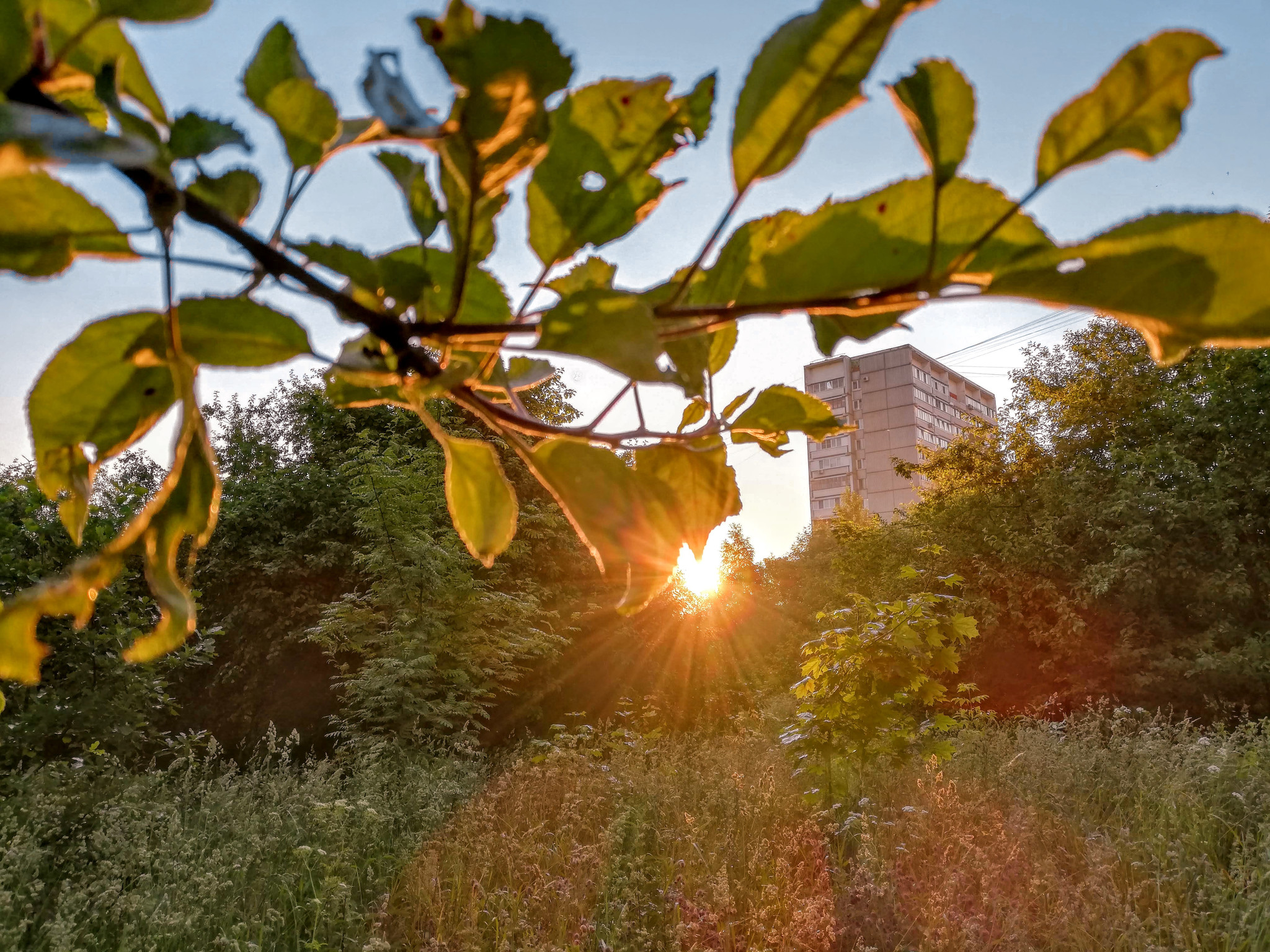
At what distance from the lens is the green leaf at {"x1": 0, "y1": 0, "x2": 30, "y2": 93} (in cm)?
14

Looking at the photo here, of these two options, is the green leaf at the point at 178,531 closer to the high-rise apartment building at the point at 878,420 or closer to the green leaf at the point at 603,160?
the green leaf at the point at 603,160

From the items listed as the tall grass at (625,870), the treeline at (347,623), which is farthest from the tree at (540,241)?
the treeline at (347,623)

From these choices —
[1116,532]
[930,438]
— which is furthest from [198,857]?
[930,438]

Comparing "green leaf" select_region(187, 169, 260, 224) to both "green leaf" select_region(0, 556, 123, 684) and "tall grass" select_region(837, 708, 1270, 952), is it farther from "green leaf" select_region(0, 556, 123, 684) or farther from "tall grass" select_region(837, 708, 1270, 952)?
"tall grass" select_region(837, 708, 1270, 952)

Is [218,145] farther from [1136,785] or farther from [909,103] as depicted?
[1136,785]

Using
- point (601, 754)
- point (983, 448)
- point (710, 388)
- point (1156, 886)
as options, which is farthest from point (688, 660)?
point (710, 388)

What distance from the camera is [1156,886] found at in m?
2.29

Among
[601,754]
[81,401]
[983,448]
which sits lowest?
[601,754]

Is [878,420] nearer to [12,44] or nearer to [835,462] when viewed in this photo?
[835,462]

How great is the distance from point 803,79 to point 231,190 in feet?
0.40

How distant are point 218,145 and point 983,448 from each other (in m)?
9.66

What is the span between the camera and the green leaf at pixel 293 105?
17cm

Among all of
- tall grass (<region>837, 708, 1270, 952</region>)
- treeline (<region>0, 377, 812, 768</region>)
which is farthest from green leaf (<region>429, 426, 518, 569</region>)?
treeline (<region>0, 377, 812, 768</region>)

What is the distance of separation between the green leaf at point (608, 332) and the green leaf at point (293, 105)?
0.07m
